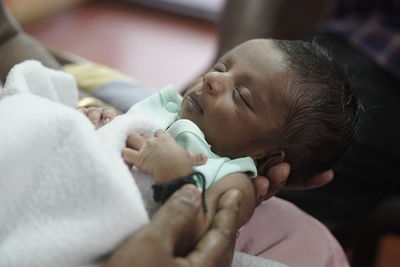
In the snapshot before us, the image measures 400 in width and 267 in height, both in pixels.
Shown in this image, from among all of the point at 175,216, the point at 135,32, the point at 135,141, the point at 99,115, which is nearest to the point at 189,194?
the point at 175,216

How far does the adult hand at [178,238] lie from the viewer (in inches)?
23.6

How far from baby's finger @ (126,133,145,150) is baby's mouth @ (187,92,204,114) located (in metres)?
0.17

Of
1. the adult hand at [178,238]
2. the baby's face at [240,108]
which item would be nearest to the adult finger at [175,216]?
the adult hand at [178,238]

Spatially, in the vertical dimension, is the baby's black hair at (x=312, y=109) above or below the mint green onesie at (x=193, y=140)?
above

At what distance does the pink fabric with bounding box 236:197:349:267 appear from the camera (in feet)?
3.06

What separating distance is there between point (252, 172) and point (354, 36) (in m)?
0.98

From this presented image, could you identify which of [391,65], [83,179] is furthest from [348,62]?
[83,179]

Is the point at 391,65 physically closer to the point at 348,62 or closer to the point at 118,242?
the point at 348,62

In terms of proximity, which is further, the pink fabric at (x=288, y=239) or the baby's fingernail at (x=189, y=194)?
the pink fabric at (x=288, y=239)

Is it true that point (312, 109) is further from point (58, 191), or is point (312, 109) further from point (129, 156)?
point (58, 191)

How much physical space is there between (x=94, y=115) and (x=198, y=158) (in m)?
0.20

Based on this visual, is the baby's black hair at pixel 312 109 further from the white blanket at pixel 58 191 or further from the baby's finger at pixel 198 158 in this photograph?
the white blanket at pixel 58 191

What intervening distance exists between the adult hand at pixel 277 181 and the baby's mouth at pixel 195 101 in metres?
0.15

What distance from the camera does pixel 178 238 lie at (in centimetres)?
65
